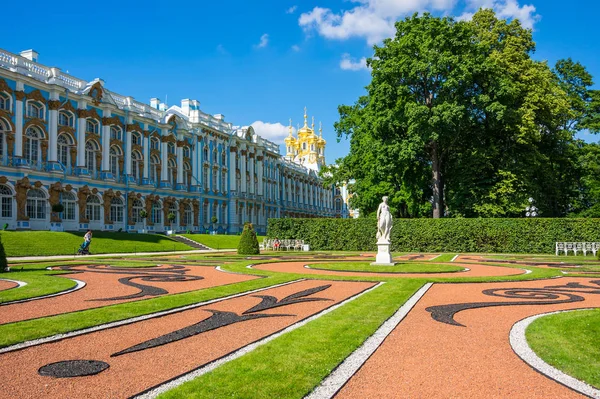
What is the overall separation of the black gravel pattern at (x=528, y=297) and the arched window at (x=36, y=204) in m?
36.5

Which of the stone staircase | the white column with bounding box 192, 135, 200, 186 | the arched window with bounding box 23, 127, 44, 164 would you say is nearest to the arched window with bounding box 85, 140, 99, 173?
the arched window with bounding box 23, 127, 44, 164

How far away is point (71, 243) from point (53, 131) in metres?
12.7

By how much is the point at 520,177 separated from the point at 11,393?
35319 mm

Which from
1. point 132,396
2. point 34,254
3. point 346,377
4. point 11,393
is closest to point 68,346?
point 11,393


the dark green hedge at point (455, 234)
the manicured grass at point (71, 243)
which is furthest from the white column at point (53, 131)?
the dark green hedge at point (455, 234)

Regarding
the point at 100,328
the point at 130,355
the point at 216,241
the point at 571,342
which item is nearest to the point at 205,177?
the point at 216,241

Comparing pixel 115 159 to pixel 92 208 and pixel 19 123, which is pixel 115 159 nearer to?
pixel 92 208

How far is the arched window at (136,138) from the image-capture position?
49.7 meters

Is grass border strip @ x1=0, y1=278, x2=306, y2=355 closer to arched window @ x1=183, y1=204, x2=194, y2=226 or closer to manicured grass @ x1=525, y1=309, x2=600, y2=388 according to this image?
manicured grass @ x1=525, y1=309, x2=600, y2=388

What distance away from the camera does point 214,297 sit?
34.1ft

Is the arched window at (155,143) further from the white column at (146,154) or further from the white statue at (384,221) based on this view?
the white statue at (384,221)

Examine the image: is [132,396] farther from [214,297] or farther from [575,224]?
[575,224]

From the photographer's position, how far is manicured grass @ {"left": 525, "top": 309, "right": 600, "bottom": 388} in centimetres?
539

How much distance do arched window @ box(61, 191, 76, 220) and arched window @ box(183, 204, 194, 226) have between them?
16280 mm
